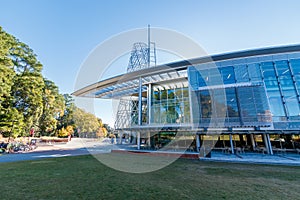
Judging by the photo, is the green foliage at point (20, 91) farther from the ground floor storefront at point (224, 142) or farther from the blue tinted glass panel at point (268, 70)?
the blue tinted glass panel at point (268, 70)

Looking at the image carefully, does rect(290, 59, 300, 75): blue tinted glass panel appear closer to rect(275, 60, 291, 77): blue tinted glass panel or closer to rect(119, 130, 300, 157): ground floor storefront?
rect(275, 60, 291, 77): blue tinted glass panel

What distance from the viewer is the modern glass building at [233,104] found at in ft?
38.4

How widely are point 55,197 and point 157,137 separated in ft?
38.5

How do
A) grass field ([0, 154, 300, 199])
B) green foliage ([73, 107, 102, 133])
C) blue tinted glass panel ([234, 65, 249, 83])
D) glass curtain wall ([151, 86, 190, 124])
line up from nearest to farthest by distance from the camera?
grass field ([0, 154, 300, 199]), blue tinted glass panel ([234, 65, 249, 83]), glass curtain wall ([151, 86, 190, 124]), green foliage ([73, 107, 102, 133])

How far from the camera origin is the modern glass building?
11719 mm

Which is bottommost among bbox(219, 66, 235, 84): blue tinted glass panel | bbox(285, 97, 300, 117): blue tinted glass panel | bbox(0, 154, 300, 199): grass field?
bbox(0, 154, 300, 199): grass field

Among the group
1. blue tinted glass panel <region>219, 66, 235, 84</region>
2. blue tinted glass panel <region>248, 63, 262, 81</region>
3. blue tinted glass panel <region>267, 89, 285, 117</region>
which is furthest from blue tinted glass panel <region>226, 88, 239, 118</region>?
blue tinted glass panel <region>267, 89, 285, 117</region>

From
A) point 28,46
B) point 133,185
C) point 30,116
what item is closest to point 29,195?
point 133,185

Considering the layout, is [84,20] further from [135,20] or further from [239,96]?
[239,96]

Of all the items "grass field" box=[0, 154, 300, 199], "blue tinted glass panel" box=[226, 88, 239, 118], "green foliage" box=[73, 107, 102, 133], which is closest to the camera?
"grass field" box=[0, 154, 300, 199]

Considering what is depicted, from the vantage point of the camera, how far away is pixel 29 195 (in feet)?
13.2

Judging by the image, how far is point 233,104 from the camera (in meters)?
12.7

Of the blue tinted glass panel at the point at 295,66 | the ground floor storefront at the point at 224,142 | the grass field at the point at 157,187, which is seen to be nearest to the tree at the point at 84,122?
the ground floor storefront at the point at 224,142

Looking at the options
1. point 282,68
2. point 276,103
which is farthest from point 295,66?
point 276,103
